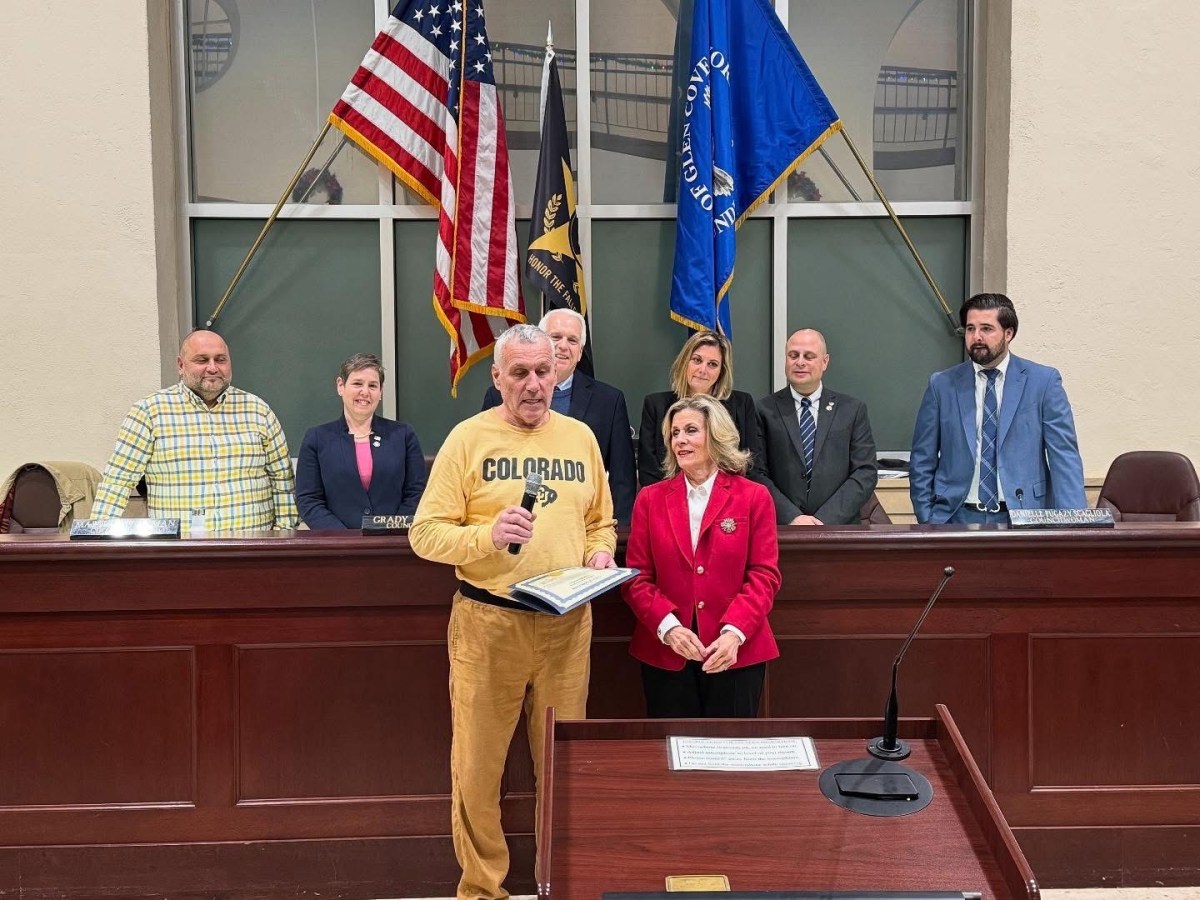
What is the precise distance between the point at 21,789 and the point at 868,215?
4.55 meters

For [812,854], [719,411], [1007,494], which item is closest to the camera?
[812,854]

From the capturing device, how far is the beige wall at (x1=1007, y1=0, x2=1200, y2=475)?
5156 millimetres

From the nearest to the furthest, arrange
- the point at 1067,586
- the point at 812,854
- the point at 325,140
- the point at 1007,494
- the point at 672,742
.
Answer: the point at 812,854 < the point at 672,742 < the point at 1067,586 < the point at 1007,494 < the point at 325,140

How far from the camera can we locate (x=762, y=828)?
5.29 ft

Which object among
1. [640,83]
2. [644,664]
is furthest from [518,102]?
[644,664]

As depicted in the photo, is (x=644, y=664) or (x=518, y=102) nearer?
(x=644, y=664)

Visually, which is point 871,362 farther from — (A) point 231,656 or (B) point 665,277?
(A) point 231,656

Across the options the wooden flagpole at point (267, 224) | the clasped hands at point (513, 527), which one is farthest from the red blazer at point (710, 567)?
the wooden flagpole at point (267, 224)

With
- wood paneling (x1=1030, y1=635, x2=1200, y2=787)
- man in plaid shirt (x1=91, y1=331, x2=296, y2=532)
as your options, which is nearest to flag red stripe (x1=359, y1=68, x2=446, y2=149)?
man in plaid shirt (x1=91, y1=331, x2=296, y2=532)

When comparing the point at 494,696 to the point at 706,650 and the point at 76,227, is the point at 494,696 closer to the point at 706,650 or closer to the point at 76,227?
the point at 706,650

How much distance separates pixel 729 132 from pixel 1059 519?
275 cm

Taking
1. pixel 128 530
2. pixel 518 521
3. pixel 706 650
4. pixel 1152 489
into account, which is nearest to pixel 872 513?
pixel 1152 489

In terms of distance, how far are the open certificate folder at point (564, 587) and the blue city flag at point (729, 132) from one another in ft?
9.09

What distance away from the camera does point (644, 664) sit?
2887 mm
